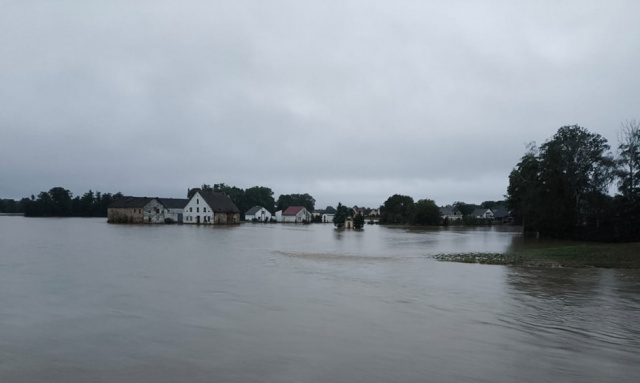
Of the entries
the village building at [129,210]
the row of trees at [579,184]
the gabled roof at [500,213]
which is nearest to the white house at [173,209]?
the village building at [129,210]

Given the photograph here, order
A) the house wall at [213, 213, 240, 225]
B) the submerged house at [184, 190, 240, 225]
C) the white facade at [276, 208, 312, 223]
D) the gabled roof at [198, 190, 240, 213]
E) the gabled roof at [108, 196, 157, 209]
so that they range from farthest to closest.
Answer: the white facade at [276, 208, 312, 223], the gabled roof at [108, 196, 157, 209], the gabled roof at [198, 190, 240, 213], the house wall at [213, 213, 240, 225], the submerged house at [184, 190, 240, 225]

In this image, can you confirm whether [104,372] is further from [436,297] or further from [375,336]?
[436,297]

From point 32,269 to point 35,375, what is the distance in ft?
51.5

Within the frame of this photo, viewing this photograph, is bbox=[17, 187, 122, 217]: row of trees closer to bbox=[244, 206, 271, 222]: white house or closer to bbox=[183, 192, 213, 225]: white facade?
bbox=[244, 206, 271, 222]: white house

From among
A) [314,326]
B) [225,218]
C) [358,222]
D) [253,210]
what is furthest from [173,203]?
[314,326]

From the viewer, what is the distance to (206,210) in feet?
306

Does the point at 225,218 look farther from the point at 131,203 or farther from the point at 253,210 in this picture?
the point at 253,210

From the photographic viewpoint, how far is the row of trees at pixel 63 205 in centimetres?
14050

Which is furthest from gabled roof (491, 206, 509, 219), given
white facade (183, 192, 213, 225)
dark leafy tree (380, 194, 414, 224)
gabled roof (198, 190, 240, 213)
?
white facade (183, 192, 213, 225)

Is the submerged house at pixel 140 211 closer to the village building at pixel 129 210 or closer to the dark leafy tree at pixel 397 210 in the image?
the village building at pixel 129 210

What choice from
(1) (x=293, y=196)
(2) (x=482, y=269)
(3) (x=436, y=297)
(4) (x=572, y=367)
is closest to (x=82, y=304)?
(3) (x=436, y=297)

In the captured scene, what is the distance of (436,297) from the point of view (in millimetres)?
15344

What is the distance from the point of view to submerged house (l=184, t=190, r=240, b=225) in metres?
92.9

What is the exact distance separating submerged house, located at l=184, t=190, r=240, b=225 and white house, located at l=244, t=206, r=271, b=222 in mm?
26865
